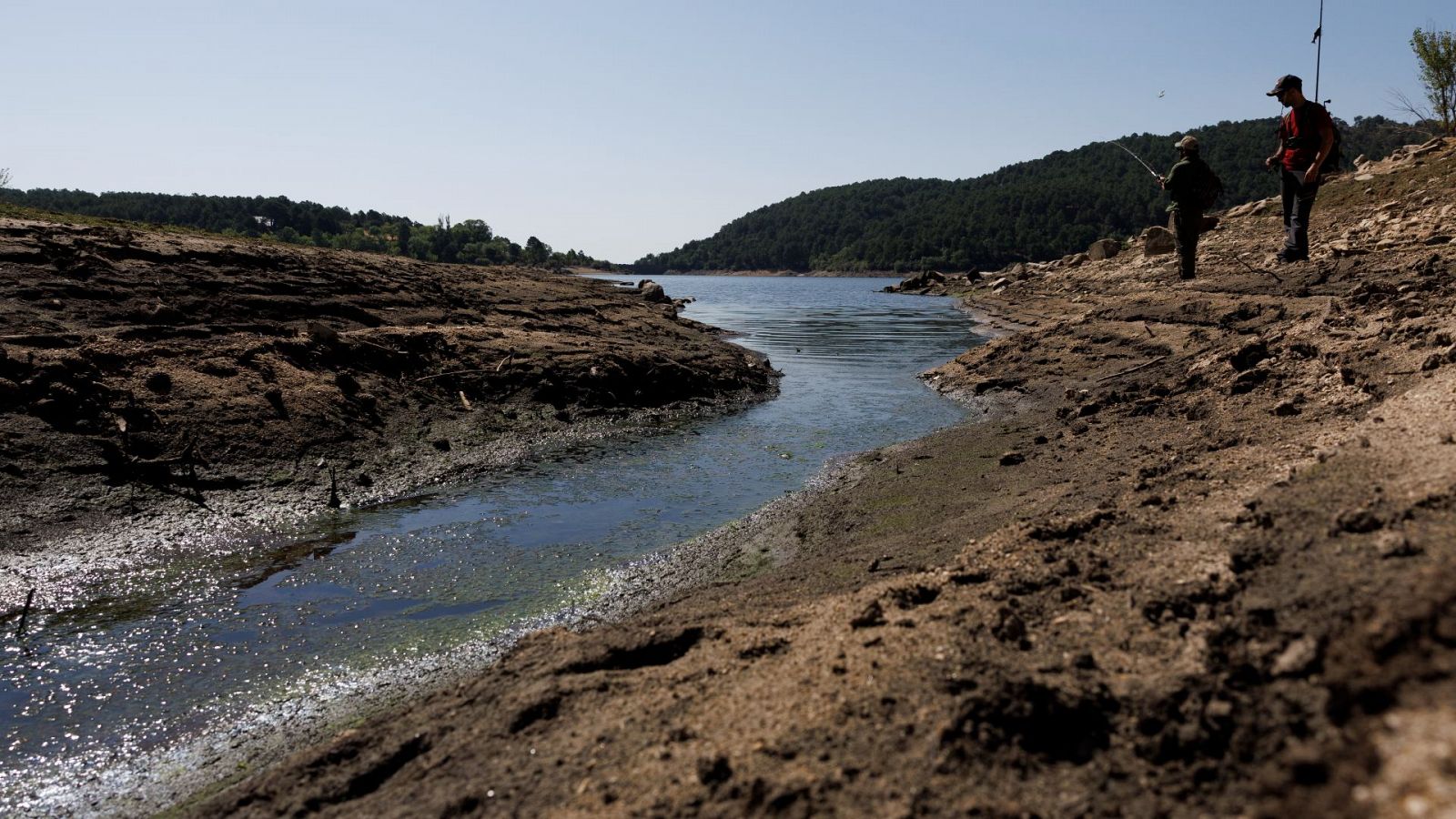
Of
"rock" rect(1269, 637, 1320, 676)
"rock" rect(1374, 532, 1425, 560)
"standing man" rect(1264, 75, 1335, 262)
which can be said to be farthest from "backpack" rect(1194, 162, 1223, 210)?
"rock" rect(1269, 637, 1320, 676)

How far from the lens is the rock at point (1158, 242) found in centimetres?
2924

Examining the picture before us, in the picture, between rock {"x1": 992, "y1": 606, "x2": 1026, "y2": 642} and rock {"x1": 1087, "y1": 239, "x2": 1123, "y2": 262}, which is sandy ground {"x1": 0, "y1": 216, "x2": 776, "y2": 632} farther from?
rock {"x1": 1087, "y1": 239, "x2": 1123, "y2": 262}

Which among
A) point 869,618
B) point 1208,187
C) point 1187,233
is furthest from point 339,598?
point 1187,233

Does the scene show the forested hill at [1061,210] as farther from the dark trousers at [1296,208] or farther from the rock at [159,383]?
the rock at [159,383]

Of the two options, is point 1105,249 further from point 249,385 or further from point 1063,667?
point 1063,667

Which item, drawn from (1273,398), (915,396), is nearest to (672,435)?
(915,396)

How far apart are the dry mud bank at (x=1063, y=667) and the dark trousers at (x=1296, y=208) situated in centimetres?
527

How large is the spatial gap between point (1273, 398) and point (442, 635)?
6550 mm

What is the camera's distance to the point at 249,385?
1084cm

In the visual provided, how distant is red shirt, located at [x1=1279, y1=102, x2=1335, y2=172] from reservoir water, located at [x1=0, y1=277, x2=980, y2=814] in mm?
5896

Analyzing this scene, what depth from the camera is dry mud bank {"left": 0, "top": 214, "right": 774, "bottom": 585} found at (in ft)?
27.7

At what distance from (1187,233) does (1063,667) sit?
14.9 m

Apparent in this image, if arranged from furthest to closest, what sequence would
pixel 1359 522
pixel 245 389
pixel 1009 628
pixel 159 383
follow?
1. pixel 245 389
2. pixel 159 383
3. pixel 1009 628
4. pixel 1359 522

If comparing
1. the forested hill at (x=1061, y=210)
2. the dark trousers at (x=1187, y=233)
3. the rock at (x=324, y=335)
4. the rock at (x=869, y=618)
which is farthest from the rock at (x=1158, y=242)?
the forested hill at (x=1061, y=210)
